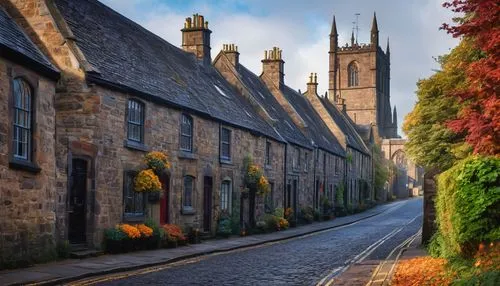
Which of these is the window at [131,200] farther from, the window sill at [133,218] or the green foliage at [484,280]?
the green foliage at [484,280]

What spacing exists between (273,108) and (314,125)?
36.0ft

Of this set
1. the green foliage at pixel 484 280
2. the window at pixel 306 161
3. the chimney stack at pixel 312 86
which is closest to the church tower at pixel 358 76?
the chimney stack at pixel 312 86

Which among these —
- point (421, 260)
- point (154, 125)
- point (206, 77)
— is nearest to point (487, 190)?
point (421, 260)

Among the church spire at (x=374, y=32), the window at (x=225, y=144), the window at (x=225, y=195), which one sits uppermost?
the church spire at (x=374, y=32)

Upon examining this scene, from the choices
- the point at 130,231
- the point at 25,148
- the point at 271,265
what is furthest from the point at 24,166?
the point at 271,265

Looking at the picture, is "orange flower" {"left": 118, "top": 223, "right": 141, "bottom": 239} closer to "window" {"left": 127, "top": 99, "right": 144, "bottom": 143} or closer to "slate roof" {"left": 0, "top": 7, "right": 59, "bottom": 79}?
"window" {"left": 127, "top": 99, "right": 144, "bottom": 143}

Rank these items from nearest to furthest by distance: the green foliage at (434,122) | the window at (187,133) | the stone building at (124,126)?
the stone building at (124,126)
the window at (187,133)
the green foliage at (434,122)

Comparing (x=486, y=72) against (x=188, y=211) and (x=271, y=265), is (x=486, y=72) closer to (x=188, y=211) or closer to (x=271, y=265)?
(x=271, y=265)

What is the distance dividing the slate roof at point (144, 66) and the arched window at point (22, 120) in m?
2.61

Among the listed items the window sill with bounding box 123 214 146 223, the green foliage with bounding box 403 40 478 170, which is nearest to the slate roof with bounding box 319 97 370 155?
the green foliage with bounding box 403 40 478 170

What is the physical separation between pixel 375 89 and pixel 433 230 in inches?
3546

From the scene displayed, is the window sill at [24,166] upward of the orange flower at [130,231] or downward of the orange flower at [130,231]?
upward

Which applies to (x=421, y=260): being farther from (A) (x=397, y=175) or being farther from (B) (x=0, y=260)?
(A) (x=397, y=175)

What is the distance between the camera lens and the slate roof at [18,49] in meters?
14.0
